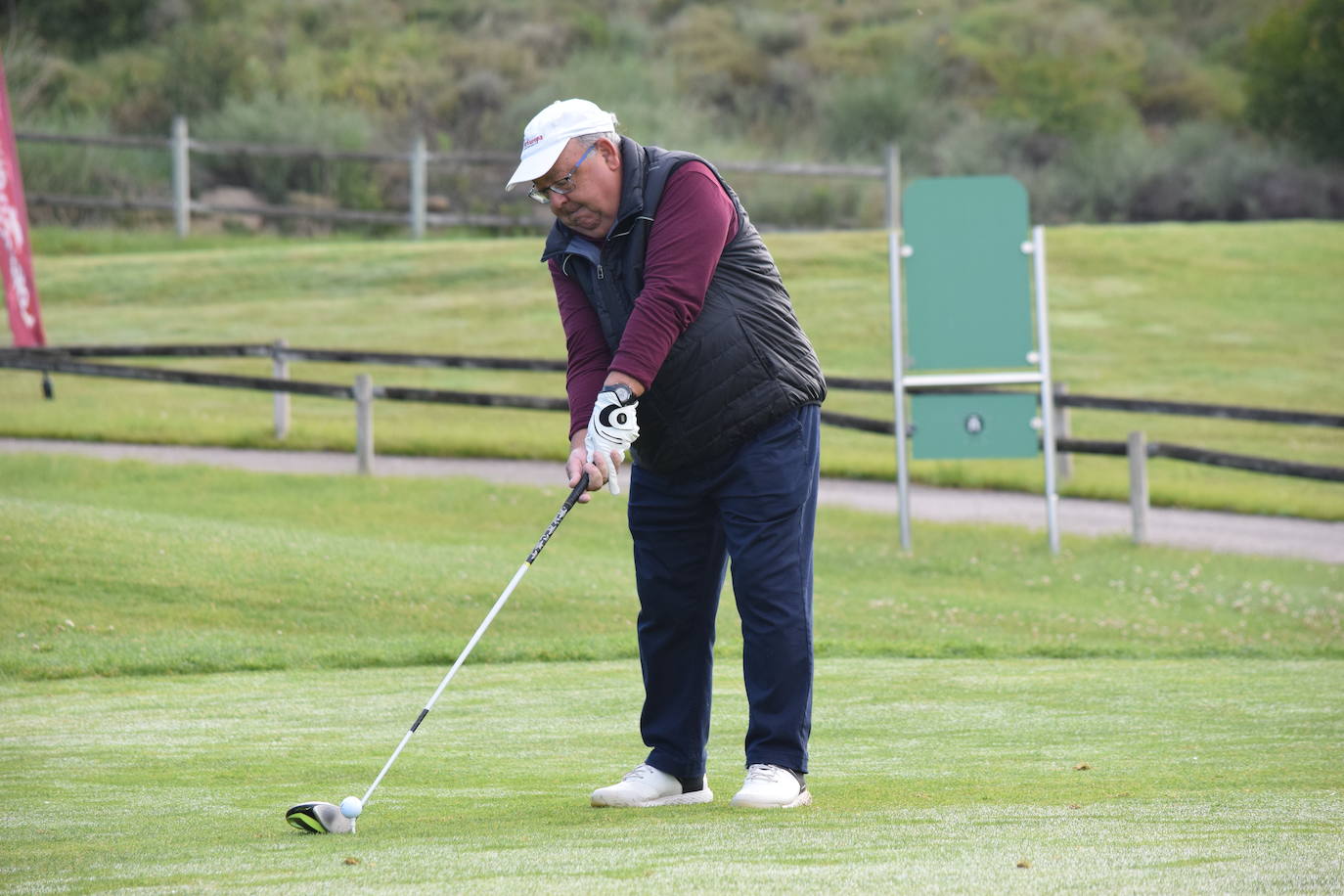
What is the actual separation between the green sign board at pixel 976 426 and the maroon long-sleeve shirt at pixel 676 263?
9.33 meters

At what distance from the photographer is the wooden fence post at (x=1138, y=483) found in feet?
48.2

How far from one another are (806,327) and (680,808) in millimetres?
21014

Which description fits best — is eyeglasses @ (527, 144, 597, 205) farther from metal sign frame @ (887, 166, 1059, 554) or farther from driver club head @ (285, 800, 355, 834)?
metal sign frame @ (887, 166, 1059, 554)

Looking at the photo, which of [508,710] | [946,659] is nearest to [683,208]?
[508,710]

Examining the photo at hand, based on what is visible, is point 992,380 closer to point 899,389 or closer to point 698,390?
point 899,389

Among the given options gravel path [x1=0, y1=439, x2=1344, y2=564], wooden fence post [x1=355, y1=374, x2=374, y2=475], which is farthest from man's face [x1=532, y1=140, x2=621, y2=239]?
wooden fence post [x1=355, y1=374, x2=374, y2=475]

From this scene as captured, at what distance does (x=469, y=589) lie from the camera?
11562 millimetres

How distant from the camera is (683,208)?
16.1 ft

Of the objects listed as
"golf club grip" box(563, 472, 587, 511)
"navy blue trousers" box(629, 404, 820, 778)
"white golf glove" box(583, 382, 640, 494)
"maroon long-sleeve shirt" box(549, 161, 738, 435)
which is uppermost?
"maroon long-sleeve shirt" box(549, 161, 738, 435)

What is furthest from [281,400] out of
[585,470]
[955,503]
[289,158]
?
[289,158]

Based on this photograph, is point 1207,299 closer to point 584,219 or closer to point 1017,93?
point 1017,93

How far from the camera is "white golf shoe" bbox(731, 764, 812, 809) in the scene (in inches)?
189

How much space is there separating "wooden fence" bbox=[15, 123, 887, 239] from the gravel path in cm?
1291

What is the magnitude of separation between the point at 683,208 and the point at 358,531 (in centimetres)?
980
